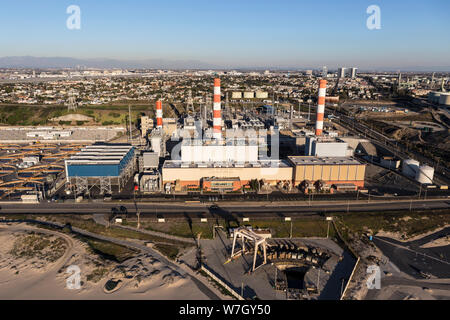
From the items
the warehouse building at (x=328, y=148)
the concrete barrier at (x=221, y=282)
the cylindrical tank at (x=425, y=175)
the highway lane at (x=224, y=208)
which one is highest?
the warehouse building at (x=328, y=148)

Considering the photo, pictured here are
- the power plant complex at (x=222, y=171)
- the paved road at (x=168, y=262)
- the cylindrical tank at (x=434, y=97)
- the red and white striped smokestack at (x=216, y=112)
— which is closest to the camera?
the paved road at (x=168, y=262)

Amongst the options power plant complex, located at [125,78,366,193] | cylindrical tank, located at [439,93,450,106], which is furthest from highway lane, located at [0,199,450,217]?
cylindrical tank, located at [439,93,450,106]

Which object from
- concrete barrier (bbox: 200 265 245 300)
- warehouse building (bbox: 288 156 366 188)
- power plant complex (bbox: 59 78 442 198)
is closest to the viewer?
concrete barrier (bbox: 200 265 245 300)

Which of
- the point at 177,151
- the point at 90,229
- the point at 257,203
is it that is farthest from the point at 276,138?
the point at 90,229

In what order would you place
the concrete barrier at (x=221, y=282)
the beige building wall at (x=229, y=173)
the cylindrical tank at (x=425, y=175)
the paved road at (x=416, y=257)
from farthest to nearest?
the cylindrical tank at (x=425, y=175), the beige building wall at (x=229, y=173), the paved road at (x=416, y=257), the concrete barrier at (x=221, y=282)

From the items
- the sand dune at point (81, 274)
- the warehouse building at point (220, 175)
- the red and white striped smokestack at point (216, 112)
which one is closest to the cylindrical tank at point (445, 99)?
the warehouse building at point (220, 175)

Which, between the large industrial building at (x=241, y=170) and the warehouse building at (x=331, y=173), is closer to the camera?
the large industrial building at (x=241, y=170)

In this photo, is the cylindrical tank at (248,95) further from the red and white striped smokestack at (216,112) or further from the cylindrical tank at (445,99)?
the red and white striped smokestack at (216,112)

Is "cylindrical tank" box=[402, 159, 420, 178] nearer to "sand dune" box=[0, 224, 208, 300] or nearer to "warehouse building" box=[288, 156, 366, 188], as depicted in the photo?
"warehouse building" box=[288, 156, 366, 188]
